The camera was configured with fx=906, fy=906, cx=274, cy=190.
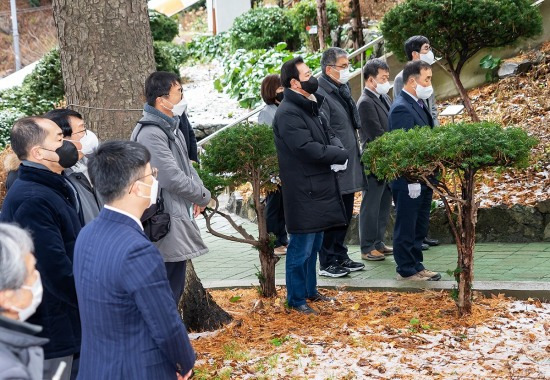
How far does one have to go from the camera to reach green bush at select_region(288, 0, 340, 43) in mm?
19312

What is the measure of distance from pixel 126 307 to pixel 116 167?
0.60 meters

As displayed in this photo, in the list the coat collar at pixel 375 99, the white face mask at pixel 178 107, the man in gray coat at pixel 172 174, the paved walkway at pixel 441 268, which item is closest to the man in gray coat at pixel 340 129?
the paved walkway at pixel 441 268

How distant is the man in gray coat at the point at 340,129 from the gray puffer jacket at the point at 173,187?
2.46 m

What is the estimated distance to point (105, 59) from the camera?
689 cm

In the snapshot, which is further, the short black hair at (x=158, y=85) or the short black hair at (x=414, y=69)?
the short black hair at (x=414, y=69)

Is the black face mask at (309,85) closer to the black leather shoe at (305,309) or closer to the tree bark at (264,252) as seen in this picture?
the tree bark at (264,252)

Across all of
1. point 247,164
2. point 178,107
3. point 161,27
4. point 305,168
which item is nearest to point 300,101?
point 305,168

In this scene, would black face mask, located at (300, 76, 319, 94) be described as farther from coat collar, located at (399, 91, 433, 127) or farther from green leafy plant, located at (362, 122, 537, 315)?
coat collar, located at (399, 91, 433, 127)

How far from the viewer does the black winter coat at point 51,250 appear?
14.8 ft

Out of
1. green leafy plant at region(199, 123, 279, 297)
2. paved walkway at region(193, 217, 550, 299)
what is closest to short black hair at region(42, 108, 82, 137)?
green leafy plant at region(199, 123, 279, 297)

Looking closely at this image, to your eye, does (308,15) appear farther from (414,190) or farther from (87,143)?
(87,143)

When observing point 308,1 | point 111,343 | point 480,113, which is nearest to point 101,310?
point 111,343

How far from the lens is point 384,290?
783 cm

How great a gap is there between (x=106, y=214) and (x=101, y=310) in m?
0.40
